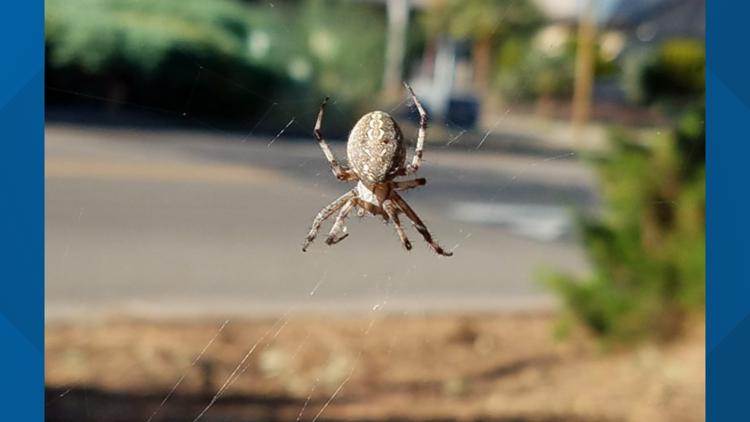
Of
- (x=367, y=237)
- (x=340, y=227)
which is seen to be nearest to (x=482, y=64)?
(x=367, y=237)

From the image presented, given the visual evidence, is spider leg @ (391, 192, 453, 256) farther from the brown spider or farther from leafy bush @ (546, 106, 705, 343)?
leafy bush @ (546, 106, 705, 343)

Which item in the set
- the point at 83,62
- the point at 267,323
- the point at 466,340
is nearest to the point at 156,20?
the point at 83,62

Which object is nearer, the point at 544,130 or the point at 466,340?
the point at 466,340

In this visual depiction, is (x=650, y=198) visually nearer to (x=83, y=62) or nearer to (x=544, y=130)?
(x=544, y=130)

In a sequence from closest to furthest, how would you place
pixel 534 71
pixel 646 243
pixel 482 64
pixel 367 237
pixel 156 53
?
pixel 646 243 < pixel 367 237 < pixel 534 71 < pixel 156 53 < pixel 482 64

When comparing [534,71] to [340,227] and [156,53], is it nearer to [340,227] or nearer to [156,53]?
[156,53]

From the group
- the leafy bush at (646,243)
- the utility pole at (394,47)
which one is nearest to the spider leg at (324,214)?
the utility pole at (394,47)

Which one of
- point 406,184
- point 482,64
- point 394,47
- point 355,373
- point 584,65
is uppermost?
point 482,64
